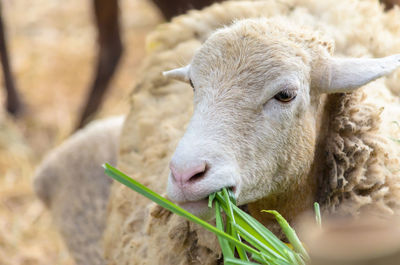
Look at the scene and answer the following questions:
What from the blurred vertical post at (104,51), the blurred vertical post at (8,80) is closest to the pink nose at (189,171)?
the blurred vertical post at (104,51)

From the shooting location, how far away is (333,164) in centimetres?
213

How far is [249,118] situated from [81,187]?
2.17 metres

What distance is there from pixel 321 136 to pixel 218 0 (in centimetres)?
225

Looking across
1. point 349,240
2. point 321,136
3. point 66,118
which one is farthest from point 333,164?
point 66,118

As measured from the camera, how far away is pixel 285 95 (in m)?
1.92

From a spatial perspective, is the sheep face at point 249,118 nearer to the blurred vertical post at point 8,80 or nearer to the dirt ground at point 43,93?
the dirt ground at point 43,93

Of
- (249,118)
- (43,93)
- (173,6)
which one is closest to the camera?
(249,118)

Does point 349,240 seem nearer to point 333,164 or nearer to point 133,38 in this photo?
point 333,164

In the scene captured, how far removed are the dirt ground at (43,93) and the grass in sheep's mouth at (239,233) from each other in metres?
2.90

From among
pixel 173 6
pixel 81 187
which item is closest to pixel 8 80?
pixel 173 6

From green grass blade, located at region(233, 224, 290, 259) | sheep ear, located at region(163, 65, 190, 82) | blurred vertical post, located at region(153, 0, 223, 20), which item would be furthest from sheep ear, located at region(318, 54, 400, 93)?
blurred vertical post, located at region(153, 0, 223, 20)

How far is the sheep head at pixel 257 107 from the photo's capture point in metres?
1.78

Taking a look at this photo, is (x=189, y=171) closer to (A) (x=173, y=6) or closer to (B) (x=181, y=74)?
(B) (x=181, y=74)

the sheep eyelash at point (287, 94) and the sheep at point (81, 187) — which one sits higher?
the sheep eyelash at point (287, 94)
